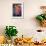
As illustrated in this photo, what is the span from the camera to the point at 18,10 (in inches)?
128

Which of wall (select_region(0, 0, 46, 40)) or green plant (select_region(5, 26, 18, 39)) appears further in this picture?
wall (select_region(0, 0, 46, 40))

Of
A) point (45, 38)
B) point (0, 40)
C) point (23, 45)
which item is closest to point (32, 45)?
point (23, 45)

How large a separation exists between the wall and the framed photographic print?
56 mm

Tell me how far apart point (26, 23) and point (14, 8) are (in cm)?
36

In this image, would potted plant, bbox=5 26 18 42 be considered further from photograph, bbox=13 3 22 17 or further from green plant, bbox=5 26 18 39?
photograph, bbox=13 3 22 17

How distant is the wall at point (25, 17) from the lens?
3.24m

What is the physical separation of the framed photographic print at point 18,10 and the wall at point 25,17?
0.06 metres

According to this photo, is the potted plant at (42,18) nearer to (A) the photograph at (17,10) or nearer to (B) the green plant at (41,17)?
(B) the green plant at (41,17)

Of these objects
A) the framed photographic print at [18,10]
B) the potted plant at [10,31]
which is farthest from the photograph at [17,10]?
the potted plant at [10,31]

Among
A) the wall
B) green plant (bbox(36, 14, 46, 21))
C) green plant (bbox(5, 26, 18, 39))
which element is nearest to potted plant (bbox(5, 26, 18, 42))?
green plant (bbox(5, 26, 18, 39))

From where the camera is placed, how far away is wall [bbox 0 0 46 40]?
128 inches

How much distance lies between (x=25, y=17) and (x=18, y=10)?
0.19m

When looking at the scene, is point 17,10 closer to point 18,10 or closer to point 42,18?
point 18,10

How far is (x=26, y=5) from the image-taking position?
128 inches
